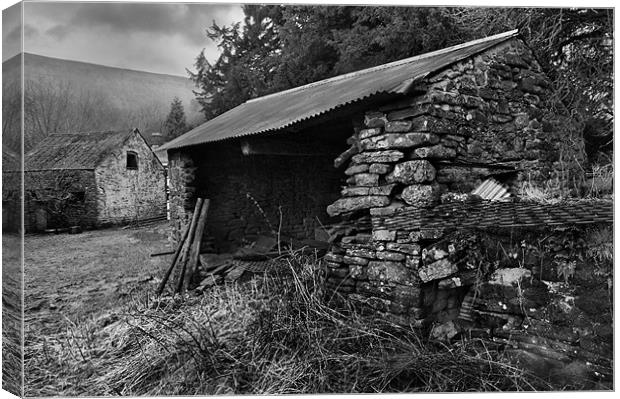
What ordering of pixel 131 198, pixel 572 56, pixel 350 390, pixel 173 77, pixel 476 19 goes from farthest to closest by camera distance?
pixel 476 19 → pixel 131 198 → pixel 572 56 → pixel 173 77 → pixel 350 390

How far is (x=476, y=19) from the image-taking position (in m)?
5.55

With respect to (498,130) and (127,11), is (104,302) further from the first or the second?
(498,130)

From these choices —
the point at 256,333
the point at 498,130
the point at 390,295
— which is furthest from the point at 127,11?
the point at 498,130

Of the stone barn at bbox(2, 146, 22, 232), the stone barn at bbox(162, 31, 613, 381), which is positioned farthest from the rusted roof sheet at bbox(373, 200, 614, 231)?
the stone barn at bbox(2, 146, 22, 232)

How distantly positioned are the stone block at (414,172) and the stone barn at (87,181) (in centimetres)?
247

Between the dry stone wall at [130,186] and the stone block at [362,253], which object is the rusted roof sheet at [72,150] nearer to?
the dry stone wall at [130,186]

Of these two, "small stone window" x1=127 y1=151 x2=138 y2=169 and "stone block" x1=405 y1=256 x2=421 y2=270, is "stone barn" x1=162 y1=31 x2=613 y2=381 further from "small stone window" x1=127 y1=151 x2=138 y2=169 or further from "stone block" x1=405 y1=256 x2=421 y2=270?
"small stone window" x1=127 y1=151 x2=138 y2=169

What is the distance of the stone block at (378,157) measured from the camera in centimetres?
350

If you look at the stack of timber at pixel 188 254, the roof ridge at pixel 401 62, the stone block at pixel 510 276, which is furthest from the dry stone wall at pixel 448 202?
the stack of timber at pixel 188 254

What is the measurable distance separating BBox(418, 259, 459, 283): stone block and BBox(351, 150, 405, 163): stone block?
816mm

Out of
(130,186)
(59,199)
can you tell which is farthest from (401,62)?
(59,199)

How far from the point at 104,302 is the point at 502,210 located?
11.9 ft

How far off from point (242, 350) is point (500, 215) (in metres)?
1.93

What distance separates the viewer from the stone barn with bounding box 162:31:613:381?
278 centimetres
